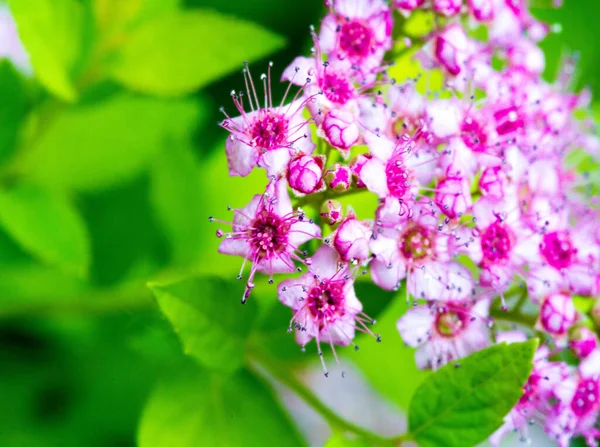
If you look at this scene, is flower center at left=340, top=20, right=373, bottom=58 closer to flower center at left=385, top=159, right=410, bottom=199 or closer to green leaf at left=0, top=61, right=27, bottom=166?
flower center at left=385, top=159, right=410, bottom=199

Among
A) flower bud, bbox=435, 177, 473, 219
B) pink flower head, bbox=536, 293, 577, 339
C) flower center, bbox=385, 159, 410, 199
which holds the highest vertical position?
flower center, bbox=385, 159, 410, 199

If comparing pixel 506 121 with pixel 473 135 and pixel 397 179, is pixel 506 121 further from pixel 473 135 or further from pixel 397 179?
pixel 397 179

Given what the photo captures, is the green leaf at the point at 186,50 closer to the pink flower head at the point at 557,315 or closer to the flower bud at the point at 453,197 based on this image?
the flower bud at the point at 453,197

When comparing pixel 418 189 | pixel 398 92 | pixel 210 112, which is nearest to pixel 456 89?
pixel 398 92

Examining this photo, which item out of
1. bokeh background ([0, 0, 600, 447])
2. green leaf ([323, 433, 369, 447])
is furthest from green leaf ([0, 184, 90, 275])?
green leaf ([323, 433, 369, 447])

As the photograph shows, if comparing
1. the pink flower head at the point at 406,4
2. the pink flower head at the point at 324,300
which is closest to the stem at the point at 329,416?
the pink flower head at the point at 324,300
